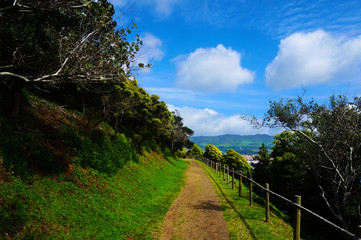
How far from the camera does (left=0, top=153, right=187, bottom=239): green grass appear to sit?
5344 millimetres

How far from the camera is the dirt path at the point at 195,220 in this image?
7258 millimetres

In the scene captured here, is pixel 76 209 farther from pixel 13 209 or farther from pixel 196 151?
pixel 196 151

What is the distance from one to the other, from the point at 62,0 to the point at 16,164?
5718 millimetres

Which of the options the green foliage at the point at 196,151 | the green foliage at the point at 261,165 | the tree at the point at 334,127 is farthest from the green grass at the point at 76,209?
the green foliage at the point at 196,151

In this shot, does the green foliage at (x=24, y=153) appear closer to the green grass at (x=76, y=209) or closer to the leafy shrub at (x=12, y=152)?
the leafy shrub at (x=12, y=152)

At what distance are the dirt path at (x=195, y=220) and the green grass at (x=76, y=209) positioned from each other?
49 centimetres

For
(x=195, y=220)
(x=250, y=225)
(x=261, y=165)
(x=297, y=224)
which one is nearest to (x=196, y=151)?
(x=261, y=165)

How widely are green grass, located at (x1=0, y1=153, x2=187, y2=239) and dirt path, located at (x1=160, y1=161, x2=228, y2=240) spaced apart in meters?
0.49

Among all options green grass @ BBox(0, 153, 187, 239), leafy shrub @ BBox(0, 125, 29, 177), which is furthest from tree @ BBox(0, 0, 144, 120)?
green grass @ BBox(0, 153, 187, 239)

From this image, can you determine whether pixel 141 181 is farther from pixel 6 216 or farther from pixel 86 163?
pixel 6 216

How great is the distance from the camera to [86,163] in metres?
10.8

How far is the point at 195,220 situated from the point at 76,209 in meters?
4.83

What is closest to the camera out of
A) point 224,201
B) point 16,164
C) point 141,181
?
point 16,164

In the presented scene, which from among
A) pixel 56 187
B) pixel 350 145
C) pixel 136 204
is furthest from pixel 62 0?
pixel 350 145
